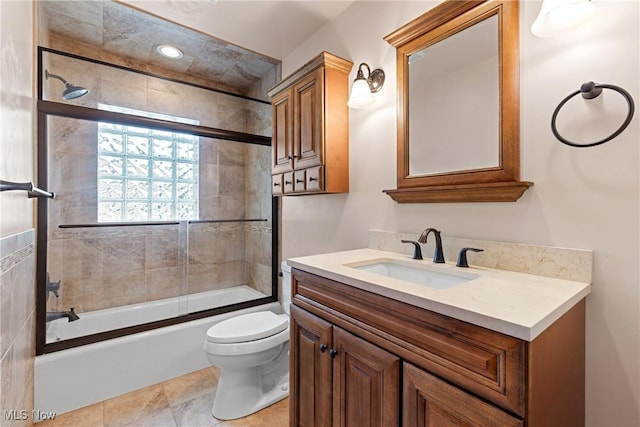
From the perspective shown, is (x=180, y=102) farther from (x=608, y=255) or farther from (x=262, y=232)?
(x=608, y=255)

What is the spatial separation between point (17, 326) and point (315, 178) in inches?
60.9

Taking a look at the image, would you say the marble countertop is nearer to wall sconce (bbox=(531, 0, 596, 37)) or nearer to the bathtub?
wall sconce (bbox=(531, 0, 596, 37))

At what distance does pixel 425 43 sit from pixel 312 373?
1.56 m

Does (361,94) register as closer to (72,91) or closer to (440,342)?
(440,342)

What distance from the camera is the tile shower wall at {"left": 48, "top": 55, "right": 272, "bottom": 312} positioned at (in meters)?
2.34

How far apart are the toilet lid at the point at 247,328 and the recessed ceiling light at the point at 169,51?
88.1 inches

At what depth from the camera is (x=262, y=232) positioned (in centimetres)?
288

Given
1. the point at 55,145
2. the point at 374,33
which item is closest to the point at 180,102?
the point at 55,145

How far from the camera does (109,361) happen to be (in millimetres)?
1831

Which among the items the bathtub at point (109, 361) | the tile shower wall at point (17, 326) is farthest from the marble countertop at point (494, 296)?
the bathtub at point (109, 361)

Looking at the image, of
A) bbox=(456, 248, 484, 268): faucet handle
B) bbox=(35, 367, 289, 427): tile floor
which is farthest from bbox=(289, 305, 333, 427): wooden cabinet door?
bbox=(456, 248, 484, 268): faucet handle

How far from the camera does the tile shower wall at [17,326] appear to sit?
1.07m

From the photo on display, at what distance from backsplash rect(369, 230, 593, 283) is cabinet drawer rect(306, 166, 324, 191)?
69 centimetres

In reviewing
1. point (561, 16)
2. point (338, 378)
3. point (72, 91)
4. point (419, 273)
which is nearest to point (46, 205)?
point (72, 91)
